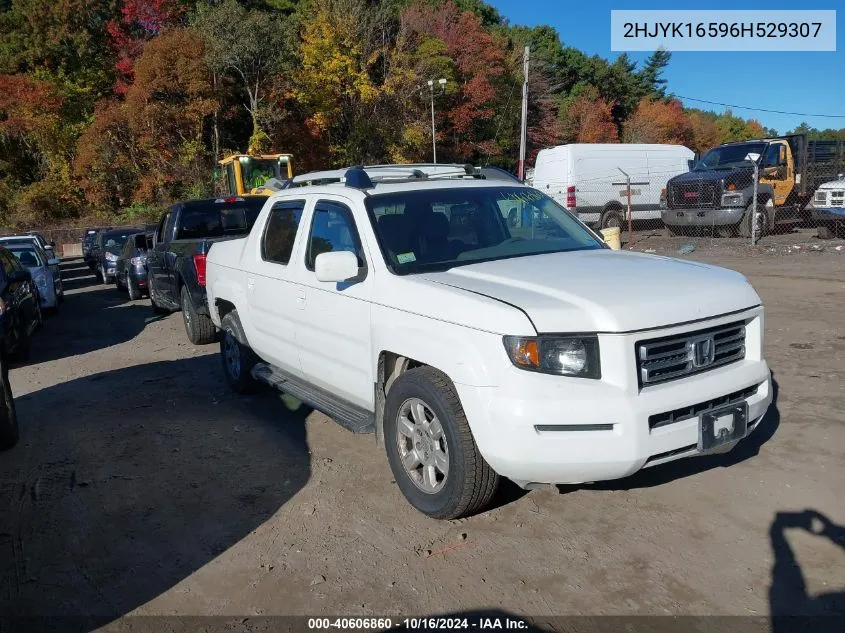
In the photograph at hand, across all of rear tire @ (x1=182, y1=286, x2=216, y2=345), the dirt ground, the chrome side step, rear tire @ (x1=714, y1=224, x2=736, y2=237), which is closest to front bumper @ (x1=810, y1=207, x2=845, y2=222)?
rear tire @ (x1=714, y1=224, x2=736, y2=237)

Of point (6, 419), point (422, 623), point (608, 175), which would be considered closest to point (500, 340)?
point (422, 623)

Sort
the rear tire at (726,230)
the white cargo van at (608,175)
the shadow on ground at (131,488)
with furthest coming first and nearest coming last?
the white cargo van at (608,175) < the rear tire at (726,230) < the shadow on ground at (131,488)

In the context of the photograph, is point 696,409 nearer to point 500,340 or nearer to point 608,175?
point 500,340

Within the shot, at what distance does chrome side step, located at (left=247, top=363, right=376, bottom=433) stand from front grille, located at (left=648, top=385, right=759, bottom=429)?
1755 millimetres

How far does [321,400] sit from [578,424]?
2203 mm

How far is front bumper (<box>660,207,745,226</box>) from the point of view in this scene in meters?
16.9

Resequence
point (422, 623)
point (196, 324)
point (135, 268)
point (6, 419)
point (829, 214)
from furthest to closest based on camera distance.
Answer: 1. point (829, 214)
2. point (135, 268)
3. point (196, 324)
4. point (6, 419)
5. point (422, 623)

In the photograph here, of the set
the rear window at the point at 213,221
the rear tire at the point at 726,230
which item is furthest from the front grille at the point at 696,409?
the rear tire at the point at 726,230

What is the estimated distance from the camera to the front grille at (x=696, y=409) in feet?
11.4

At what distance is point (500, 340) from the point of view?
3453 mm

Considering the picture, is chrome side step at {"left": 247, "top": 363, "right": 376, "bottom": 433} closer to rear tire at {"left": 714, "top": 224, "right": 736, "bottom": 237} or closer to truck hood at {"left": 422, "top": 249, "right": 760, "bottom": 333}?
truck hood at {"left": 422, "top": 249, "right": 760, "bottom": 333}

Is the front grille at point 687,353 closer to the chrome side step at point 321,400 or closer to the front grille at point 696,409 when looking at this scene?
the front grille at point 696,409

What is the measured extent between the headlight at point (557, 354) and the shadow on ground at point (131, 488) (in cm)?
190

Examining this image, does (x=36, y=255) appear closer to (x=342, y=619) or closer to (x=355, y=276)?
(x=355, y=276)
